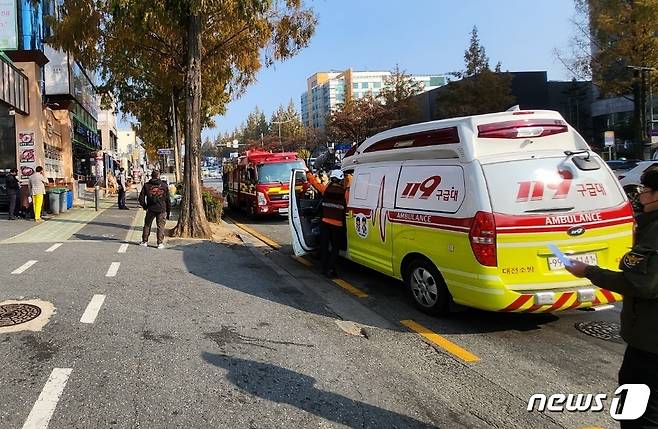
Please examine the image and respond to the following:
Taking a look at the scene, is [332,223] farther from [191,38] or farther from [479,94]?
[479,94]

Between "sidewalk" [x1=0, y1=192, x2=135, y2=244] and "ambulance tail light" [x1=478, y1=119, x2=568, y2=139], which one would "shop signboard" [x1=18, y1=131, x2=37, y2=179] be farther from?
"ambulance tail light" [x1=478, y1=119, x2=568, y2=139]

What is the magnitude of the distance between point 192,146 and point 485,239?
9.36 metres

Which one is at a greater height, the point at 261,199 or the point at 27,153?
the point at 27,153

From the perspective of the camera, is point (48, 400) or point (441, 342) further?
point (441, 342)

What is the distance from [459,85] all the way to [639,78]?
19.1 meters

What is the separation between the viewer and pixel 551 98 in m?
60.1

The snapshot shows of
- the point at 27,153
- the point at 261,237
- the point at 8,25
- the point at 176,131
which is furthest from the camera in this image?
the point at 176,131

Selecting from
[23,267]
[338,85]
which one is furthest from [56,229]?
[338,85]

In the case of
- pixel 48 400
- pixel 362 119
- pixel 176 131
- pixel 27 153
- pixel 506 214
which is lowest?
pixel 48 400

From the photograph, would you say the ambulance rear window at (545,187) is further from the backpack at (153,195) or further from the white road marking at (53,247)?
the white road marking at (53,247)

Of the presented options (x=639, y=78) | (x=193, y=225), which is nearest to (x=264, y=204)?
(x=193, y=225)

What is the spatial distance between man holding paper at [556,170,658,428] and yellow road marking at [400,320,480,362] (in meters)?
2.12

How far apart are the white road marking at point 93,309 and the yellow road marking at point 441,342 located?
338 cm

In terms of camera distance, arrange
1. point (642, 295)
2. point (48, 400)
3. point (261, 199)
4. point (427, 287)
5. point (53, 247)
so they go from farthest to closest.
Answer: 1. point (261, 199)
2. point (53, 247)
3. point (427, 287)
4. point (48, 400)
5. point (642, 295)
